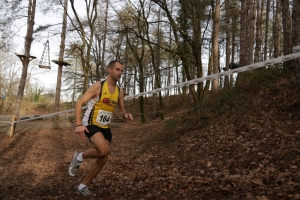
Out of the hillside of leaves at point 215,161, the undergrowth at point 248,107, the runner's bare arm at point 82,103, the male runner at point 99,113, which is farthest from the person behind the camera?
the undergrowth at point 248,107

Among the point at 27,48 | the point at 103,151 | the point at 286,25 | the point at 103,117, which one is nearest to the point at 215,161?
the point at 103,151

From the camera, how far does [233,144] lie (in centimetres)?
547

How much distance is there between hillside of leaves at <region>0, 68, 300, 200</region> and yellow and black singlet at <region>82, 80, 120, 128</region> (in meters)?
1.42

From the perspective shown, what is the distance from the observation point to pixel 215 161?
5012mm

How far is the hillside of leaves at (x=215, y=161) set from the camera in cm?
378

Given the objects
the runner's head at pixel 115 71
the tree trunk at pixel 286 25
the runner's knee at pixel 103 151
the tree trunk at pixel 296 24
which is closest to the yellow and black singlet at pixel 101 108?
the runner's head at pixel 115 71

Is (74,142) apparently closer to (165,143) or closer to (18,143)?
(18,143)

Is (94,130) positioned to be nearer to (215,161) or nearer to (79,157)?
(79,157)

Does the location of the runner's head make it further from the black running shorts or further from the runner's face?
the black running shorts

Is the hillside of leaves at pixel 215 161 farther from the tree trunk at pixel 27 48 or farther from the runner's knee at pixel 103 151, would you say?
the tree trunk at pixel 27 48

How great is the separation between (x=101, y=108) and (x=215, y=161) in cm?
263

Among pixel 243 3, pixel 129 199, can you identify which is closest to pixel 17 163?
pixel 129 199

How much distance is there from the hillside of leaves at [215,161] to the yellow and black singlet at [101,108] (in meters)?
1.42

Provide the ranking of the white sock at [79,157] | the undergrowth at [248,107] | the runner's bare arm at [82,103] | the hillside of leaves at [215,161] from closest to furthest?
the hillside of leaves at [215,161] < the runner's bare arm at [82,103] < the white sock at [79,157] < the undergrowth at [248,107]
